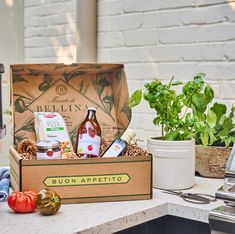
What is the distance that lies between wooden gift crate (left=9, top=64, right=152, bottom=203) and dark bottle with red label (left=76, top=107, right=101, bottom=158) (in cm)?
13

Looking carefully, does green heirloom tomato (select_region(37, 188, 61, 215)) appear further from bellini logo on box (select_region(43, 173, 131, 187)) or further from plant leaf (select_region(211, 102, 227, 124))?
plant leaf (select_region(211, 102, 227, 124))

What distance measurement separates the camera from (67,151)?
1.51m

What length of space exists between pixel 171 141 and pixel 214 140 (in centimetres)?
27

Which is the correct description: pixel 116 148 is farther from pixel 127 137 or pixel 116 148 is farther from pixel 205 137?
pixel 205 137

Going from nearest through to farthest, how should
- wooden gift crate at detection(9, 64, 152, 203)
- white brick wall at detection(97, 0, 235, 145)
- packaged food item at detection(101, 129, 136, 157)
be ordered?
1. wooden gift crate at detection(9, 64, 152, 203)
2. packaged food item at detection(101, 129, 136, 157)
3. white brick wall at detection(97, 0, 235, 145)

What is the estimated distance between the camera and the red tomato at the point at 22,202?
1.25 m

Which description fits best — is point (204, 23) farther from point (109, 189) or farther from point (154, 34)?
point (109, 189)

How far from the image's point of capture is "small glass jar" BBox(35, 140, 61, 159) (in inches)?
53.6

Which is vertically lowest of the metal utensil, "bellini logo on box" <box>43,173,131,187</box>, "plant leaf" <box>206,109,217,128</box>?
the metal utensil

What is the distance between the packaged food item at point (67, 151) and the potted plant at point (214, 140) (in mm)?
450

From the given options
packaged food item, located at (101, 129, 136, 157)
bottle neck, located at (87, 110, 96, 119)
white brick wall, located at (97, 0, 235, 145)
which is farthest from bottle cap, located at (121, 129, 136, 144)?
white brick wall, located at (97, 0, 235, 145)

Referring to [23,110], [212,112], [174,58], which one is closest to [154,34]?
[174,58]

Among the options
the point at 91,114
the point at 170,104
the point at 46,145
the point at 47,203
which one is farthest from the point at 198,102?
the point at 47,203

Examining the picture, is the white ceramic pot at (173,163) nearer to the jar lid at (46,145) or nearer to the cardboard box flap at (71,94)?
the cardboard box flap at (71,94)
